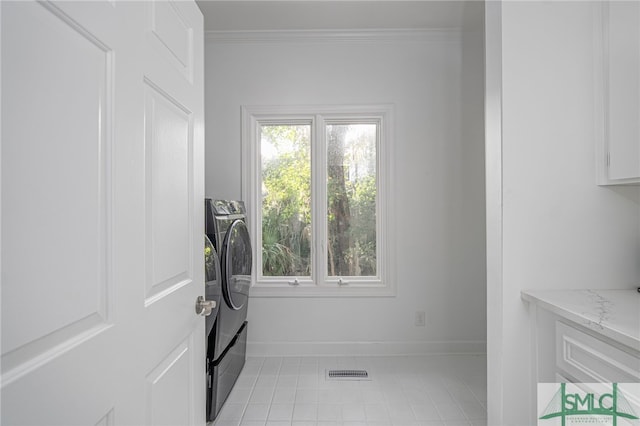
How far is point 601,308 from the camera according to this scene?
137 cm

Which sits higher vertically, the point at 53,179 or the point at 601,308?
the point at 53,179

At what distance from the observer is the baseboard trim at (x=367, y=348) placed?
3057 millimetres

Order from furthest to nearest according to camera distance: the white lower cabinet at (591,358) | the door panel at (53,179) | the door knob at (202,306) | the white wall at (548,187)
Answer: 1. the white wall at (548,187)
2. the door knob at (202,306)
3. the white lower cabinet at (591,358)
4. the door panel at (53,179)

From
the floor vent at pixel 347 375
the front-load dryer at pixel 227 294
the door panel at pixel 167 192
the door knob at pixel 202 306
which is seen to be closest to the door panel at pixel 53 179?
the door panel at pixel 167 192

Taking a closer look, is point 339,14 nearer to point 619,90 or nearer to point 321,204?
point 321,204

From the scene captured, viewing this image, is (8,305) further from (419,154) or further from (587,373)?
(419,154)

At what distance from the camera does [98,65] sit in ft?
2.32

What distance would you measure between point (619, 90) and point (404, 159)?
163cm

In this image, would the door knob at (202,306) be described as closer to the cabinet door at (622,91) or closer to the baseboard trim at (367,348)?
the cabinet door at (622,91)

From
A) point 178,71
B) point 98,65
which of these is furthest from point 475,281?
point 98,65

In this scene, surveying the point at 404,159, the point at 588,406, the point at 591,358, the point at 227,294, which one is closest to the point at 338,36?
the point at 404,159

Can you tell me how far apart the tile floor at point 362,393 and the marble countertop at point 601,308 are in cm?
94

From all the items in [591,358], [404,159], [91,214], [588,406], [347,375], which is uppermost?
[404,159]

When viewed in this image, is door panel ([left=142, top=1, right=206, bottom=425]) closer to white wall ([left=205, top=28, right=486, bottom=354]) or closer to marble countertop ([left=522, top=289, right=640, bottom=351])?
marble countertop ([left=522, top=289, right=640, bottom=351])
